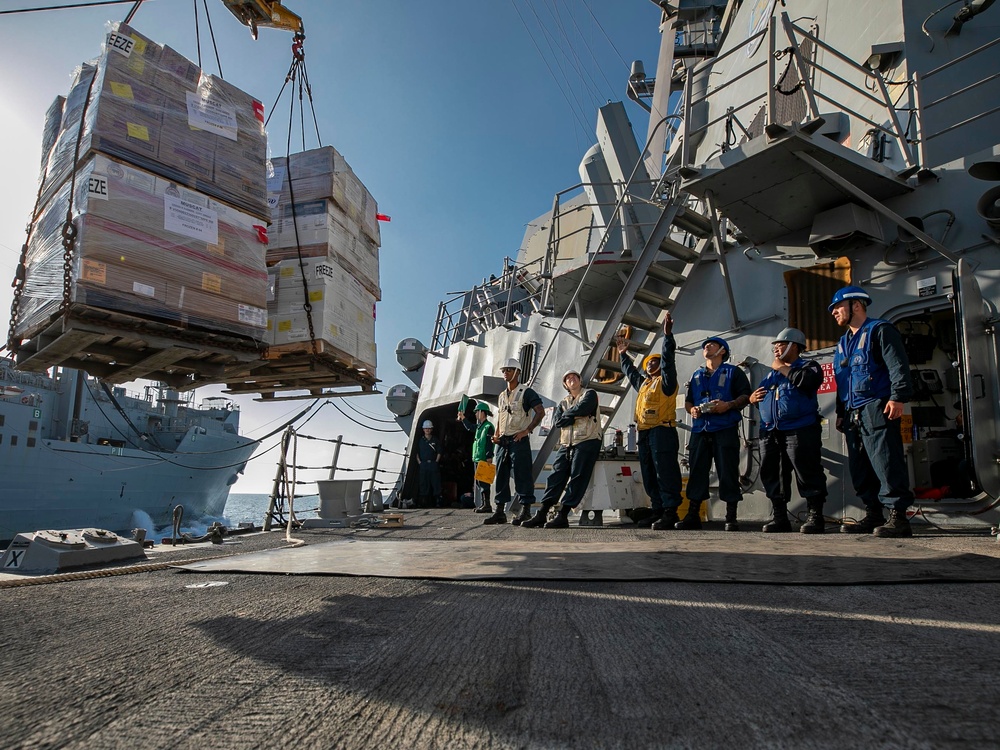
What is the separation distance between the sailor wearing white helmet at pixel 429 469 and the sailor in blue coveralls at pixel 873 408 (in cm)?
767

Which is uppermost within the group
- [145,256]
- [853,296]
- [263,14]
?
[263,14]

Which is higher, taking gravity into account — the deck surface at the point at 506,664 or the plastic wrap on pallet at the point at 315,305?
the plastic wrap on pallet at the point at 315,305

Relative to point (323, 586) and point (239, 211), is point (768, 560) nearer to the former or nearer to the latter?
point (323, 586)

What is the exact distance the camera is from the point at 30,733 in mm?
969

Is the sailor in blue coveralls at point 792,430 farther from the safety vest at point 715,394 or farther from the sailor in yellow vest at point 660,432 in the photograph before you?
the sailor in yellow vest at point 660,432

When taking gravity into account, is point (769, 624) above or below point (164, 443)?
below

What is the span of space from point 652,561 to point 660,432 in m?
2.64

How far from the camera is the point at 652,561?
2912mm

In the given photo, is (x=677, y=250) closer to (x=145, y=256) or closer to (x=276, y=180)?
(x=276, y=180)

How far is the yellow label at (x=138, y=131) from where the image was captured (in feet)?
10.3

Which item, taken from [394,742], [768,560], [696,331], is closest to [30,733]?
[394,742]

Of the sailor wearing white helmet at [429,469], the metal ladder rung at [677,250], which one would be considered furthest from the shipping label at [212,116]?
the sailor wearing white helmet at [429,469]

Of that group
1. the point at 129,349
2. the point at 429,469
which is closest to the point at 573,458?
the point at 129,349

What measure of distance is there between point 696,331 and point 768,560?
4281 millimetres
